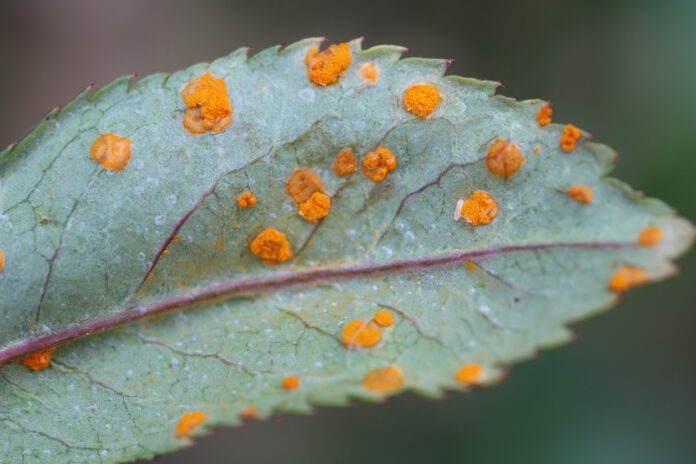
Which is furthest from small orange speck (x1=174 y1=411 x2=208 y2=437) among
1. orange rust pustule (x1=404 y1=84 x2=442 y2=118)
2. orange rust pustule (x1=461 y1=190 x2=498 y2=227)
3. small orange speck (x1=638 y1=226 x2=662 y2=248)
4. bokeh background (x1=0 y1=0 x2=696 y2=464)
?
bokeh background (x1=0 y1=0 x2=696 y2=464)

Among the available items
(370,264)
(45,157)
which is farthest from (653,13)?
(45,157)

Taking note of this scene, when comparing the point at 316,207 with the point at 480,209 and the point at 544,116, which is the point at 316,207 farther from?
the point at 544,116

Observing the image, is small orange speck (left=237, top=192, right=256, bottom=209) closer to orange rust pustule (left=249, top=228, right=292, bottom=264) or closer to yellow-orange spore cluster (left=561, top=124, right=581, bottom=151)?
orange rust pustule (left=249, top=228, right=292, bottom=264)

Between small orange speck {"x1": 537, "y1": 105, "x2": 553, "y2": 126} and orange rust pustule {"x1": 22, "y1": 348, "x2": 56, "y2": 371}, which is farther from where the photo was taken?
orange rust pustule {"x1": 22, "y1": 348, "x2": 56, "y2": 371}

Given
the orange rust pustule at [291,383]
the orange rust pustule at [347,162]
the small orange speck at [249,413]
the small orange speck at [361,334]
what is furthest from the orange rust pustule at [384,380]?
the orange rust pustule at [347,162]

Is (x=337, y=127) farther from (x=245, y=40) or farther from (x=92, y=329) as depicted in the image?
(x=245, y=40)

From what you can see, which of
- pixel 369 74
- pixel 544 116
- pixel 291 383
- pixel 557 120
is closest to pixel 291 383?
pixel 291 383
